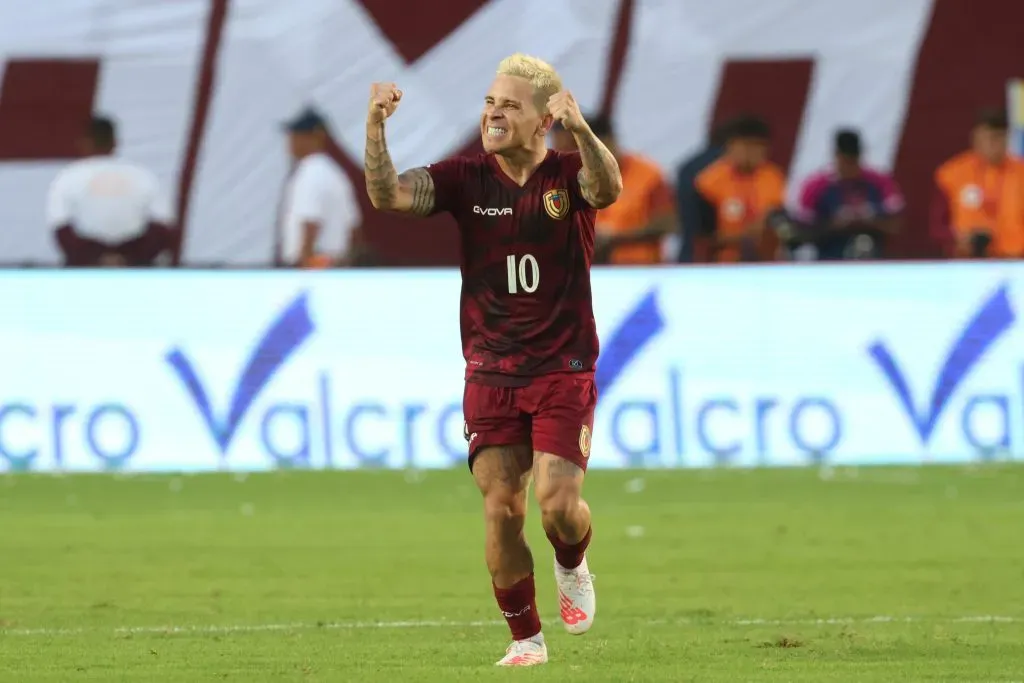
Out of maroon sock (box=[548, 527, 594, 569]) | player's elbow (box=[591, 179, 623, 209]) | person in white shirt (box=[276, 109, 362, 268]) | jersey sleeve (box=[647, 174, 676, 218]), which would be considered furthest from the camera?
person in white shirt (box=[276, 109, 362, 268])

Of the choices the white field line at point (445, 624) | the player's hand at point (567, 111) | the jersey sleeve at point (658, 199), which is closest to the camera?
the player's hand at point (567, 111)

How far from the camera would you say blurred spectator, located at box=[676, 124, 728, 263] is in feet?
61.0

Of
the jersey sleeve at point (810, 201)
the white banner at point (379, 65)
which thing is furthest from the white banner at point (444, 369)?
the white banner at point (379, 65)

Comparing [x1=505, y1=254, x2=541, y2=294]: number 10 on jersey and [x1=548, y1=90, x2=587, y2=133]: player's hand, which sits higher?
[x1=548, y1=90, x2=587, y2=133]: player's hand

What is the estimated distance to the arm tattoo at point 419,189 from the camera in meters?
8.27

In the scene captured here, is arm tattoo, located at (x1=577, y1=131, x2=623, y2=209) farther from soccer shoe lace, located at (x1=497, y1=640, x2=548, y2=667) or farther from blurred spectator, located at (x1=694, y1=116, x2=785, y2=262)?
blurred spectator, located at (x1=694, y1=116, x2=785, y2=262)

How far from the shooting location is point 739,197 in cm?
1905

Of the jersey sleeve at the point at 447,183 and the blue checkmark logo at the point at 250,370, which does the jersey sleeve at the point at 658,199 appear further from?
the jersey sleeve at the point at 447,183

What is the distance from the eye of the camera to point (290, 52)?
74.2ft

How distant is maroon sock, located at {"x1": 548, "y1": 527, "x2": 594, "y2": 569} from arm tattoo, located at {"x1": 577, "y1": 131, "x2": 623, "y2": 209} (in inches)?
48.4

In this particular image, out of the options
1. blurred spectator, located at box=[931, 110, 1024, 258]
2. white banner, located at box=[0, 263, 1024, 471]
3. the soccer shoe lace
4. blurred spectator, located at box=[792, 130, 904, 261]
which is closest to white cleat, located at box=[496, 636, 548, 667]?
the soccer shoe lace

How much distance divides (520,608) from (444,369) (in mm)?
8589

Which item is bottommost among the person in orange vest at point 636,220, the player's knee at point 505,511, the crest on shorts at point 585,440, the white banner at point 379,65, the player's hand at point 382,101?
the player's knee at point 505,511

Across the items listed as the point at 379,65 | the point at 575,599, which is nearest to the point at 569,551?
the point at 575,599
